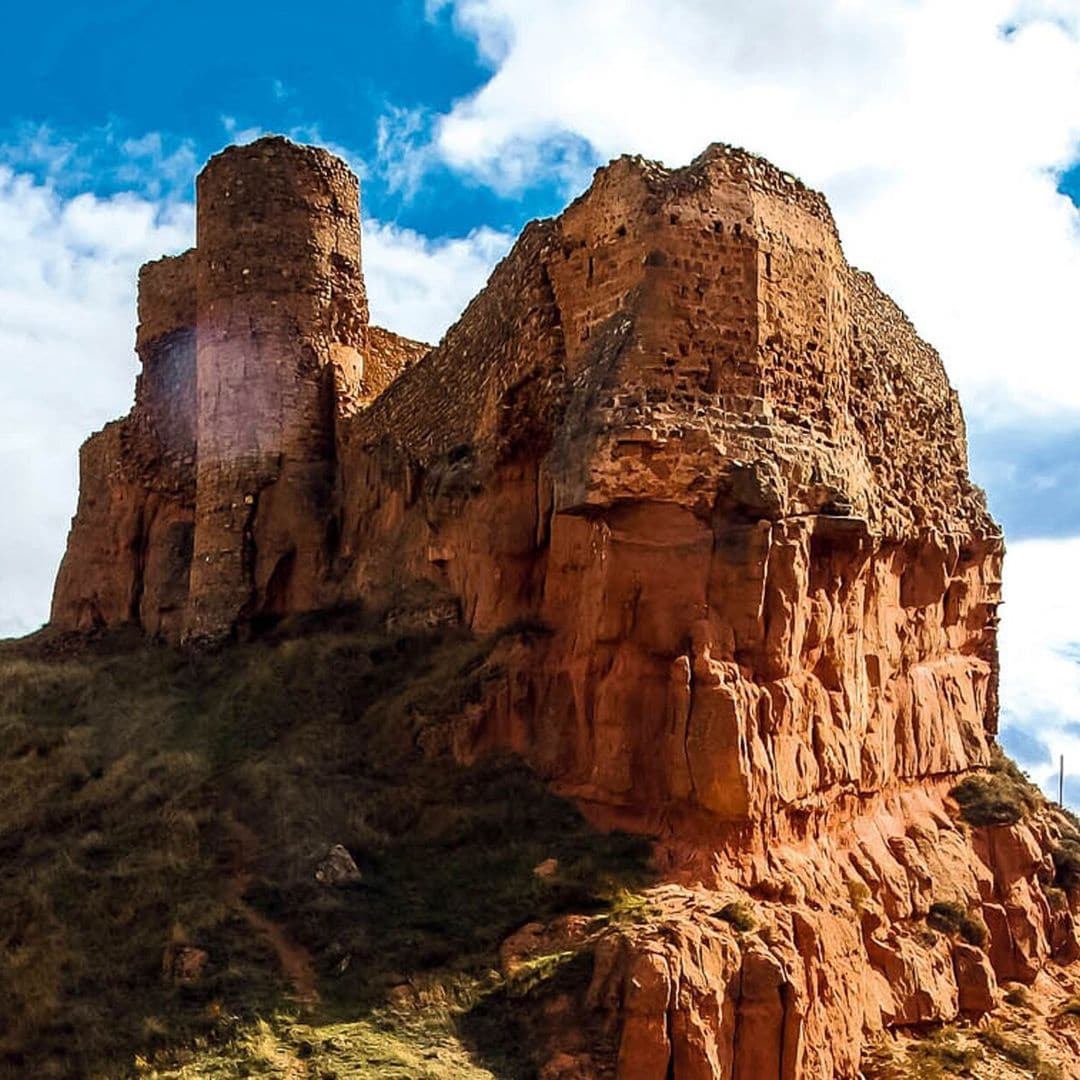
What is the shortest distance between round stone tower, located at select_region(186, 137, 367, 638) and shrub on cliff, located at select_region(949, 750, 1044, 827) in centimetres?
969

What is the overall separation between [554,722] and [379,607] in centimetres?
485

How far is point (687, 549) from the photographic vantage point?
1326cm

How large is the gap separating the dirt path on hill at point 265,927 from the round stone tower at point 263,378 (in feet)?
22.0

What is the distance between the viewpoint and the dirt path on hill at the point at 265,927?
37.4 ft

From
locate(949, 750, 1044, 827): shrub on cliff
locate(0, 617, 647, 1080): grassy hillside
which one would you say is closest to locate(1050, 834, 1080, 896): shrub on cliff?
locate(949, 750, 1044, 827): shrub on cliff

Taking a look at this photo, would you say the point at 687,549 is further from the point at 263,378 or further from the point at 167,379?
the point at 167,379

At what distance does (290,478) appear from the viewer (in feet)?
67.0

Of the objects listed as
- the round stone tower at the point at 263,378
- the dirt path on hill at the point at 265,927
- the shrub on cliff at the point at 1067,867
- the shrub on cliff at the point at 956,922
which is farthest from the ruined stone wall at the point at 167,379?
the shrub on cliff at the point at 1067,867

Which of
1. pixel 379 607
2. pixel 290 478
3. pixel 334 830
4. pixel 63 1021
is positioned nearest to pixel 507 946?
pixel 334 830

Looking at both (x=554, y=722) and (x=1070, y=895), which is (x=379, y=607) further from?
(x=1070, y=895)

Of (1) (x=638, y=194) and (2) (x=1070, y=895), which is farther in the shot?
(2) (x=1070, y=895)

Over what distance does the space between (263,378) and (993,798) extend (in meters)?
12.1

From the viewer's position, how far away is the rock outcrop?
12.6m

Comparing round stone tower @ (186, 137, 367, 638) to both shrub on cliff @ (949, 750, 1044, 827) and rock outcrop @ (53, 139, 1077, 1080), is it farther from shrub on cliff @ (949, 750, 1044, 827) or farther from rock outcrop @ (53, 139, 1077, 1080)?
shrub on cliff @ (949, 750, 1044, 827)
